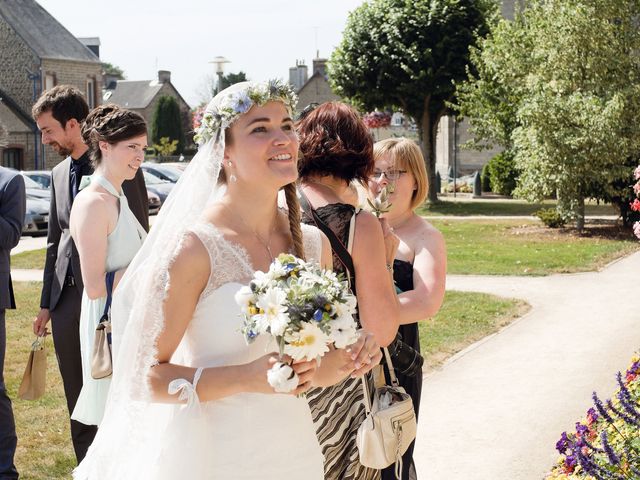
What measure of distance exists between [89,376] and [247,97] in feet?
7.08

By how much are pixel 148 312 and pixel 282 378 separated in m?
0.50

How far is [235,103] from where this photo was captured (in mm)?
3018

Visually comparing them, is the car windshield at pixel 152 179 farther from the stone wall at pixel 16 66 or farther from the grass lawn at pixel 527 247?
the stone wall at pixel 16 66

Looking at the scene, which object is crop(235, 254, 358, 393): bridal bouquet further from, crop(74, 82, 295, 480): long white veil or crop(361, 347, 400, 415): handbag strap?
crop(361, 347, 400, 415): handbag strap

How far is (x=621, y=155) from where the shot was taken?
20.6 m

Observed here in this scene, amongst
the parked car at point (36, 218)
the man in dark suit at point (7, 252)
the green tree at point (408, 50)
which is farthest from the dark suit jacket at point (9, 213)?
the green tree at point (408, 50)

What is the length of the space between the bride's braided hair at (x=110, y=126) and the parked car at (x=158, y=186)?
25635 millimetres

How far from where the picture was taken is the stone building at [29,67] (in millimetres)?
49656

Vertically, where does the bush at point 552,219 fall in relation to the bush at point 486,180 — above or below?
below

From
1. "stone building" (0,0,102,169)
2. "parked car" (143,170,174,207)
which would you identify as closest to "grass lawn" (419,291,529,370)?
"parked car" (143,170,174,207)

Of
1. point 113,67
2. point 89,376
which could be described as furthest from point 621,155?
point 113,67

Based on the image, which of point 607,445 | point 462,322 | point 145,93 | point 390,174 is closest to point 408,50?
point 462,322

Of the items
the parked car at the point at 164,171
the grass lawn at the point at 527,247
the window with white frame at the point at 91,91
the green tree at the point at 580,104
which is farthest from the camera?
the window with white frame at the point at 91,91

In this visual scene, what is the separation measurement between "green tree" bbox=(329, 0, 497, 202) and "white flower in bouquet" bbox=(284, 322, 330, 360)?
86.5ft
